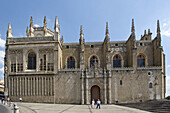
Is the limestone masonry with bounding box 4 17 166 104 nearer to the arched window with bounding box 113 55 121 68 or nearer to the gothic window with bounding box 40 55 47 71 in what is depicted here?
the gothic window with bounding box 40 55 47 71

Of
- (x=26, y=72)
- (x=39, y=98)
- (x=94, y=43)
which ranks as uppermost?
(x=94, y=43)

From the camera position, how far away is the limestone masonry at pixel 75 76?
29.3 meters

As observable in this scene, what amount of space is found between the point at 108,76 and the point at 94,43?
803cm

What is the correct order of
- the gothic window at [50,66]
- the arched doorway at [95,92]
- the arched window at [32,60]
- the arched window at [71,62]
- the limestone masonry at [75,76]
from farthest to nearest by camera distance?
the arched window at [71,62], the arched window at [32,60], the gothic window at [50,66], the arched doorway at [95,92], the limestone masonry at [75,76]

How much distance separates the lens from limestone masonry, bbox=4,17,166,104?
96.1 feet

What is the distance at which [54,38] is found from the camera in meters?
30.8

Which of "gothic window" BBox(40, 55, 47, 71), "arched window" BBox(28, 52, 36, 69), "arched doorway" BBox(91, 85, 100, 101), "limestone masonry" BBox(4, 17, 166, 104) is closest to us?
"limestone masonry" BBox(4, 17, 166, 104)

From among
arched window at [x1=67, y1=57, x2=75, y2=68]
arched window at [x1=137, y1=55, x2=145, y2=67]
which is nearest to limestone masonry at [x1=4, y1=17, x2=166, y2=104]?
arched window at [x1=137, y1=55, x2=145, y2=67]

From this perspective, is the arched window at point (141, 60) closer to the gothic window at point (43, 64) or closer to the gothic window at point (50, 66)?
the gothic window at point (50, 66)

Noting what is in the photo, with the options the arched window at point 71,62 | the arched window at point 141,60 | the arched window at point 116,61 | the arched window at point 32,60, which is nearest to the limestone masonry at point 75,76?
the arched window at point 32,60

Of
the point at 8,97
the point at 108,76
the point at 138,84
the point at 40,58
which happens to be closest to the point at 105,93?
the point at 108,76

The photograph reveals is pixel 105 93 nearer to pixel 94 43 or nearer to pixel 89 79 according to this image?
pixel 89 79

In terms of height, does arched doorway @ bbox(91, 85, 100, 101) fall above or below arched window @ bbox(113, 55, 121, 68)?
below

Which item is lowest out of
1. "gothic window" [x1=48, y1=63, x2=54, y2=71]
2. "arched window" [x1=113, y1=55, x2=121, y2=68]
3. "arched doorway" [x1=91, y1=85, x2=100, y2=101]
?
"arched doorway" [x1=91, y1=85, x2=100, y2=101]
